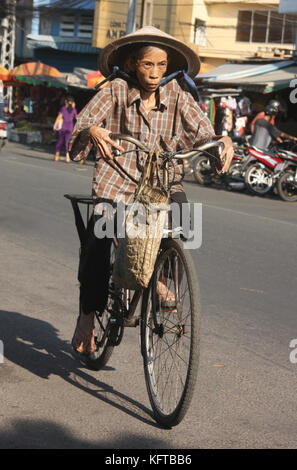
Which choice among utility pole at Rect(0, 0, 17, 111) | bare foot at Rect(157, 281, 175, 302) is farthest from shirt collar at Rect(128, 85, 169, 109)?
utility pole at Rect(0, 0, 17, 111)

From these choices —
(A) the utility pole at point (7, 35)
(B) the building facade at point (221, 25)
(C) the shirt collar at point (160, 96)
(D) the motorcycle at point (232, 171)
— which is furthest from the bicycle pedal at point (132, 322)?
(A) the utility pole at point (7, 35)

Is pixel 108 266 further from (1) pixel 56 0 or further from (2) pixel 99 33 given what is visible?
(1) pixel 56 0

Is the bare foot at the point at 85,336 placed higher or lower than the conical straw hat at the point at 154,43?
lower

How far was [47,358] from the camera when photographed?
444 centimetres

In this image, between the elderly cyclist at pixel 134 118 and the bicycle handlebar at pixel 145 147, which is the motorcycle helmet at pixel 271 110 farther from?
the bicycle handlebar at pixel 145 147

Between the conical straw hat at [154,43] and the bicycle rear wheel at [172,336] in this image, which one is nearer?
the bicycle rear wheel at [172,336]

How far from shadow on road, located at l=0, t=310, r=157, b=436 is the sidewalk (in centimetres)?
1651

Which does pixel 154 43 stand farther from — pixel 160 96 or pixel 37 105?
pixel 37 105

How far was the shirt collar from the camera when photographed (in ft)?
12.5

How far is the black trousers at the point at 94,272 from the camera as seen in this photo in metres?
3.88

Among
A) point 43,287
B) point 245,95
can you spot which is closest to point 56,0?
point 245,95

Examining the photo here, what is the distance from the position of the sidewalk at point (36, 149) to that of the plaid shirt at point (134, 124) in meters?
17.6

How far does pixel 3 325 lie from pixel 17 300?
70 cm
